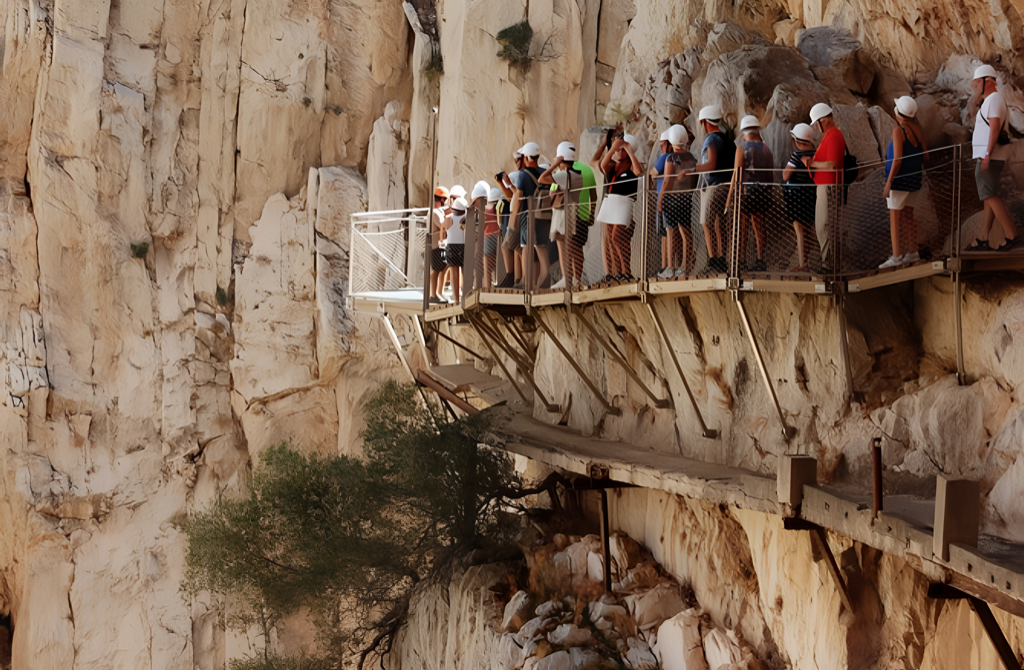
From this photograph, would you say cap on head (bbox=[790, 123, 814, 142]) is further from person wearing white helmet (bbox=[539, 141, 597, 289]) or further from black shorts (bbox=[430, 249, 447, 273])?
black shorts (bbox=[430, 249, 447, 273])

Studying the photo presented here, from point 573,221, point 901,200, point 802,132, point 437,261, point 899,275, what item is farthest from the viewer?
point 437,261

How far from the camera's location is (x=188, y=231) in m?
25.6

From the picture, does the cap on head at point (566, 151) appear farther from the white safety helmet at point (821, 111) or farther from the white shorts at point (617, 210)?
the white safety helmet at point (821, 111)

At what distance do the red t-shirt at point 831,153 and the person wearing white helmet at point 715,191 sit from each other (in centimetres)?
86

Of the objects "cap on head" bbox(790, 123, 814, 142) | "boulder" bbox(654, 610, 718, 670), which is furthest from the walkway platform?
"cap on head" bbox(790, 123, 814, 142)

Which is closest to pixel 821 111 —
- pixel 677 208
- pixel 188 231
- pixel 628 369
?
pixel 677 208

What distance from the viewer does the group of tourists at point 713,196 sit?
7941 millimetres

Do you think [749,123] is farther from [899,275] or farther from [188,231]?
[188,231]

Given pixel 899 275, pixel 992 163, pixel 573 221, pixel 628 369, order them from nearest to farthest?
pixel 992 163 → pixel 899 275 → pixel 573 221 → pixel 628 369

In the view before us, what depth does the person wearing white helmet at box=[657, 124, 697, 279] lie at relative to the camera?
9516 millimetres

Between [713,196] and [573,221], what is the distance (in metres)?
2.57

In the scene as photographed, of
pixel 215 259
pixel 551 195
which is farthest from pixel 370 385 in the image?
pixel 551 195

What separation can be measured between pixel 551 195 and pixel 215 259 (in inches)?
650

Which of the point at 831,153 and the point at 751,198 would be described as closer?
the point at 831,153
